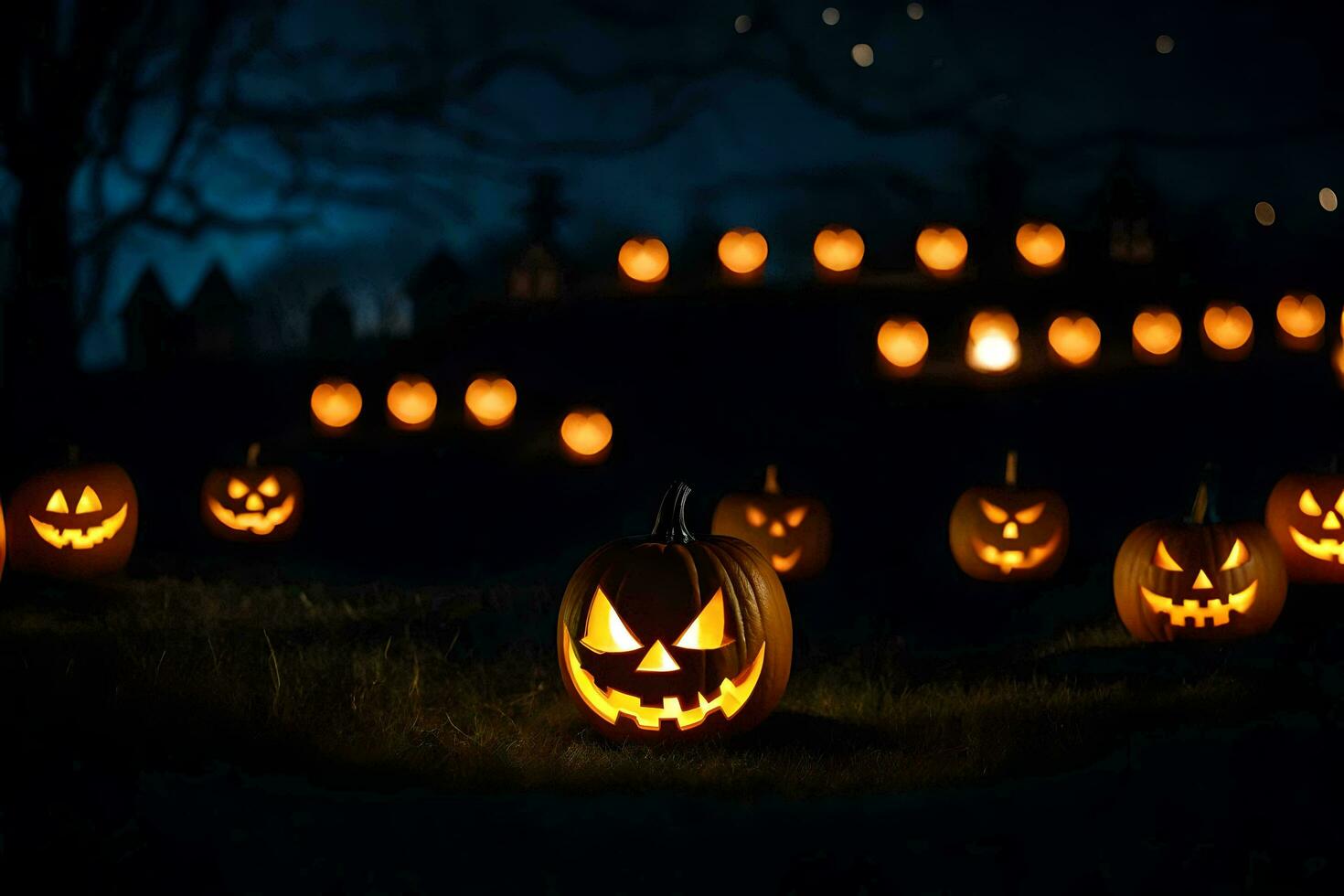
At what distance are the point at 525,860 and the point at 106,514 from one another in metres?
3.49

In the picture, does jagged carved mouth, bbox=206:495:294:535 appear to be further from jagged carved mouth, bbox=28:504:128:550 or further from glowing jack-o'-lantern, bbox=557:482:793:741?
glowing jack-o'-lantern, bbox=557:482:793:741

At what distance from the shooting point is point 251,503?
6617 mm

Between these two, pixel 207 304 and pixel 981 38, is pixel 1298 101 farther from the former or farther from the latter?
pixel 207 304

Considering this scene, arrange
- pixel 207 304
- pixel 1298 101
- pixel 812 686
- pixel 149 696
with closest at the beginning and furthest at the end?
pixel 149 696 → pixel 812 686 → pixel 1298 101 → pixel 207 304

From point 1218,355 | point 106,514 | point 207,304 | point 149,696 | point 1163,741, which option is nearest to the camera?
point 1163,741

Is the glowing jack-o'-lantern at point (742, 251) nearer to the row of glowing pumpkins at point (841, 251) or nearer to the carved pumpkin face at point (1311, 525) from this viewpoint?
the row of glowing pumpkins at point (841, 251)

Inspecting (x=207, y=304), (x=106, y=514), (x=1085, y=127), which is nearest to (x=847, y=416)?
(x=1085, y=127)

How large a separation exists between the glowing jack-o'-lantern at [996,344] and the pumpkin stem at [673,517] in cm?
246

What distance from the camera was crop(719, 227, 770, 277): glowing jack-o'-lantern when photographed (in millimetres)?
6984

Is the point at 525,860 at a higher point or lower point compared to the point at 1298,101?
lower

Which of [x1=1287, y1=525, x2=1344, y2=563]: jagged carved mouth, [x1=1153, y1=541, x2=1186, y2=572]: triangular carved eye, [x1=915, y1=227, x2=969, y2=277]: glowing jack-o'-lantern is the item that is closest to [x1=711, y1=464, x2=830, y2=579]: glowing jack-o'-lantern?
[x1=1153, y1=541, x2=1186, y2=572]: triangular carved eye

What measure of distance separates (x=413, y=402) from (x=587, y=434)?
880mm

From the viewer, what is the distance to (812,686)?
4.65 metres

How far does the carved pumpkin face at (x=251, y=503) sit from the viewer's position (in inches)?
261
